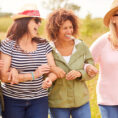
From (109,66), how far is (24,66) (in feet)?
3.18

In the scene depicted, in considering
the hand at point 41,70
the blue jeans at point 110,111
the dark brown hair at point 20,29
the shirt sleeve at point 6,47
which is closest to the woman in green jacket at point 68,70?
the hand at point 41,70

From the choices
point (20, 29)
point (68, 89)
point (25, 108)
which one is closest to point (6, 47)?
point (20, 29)

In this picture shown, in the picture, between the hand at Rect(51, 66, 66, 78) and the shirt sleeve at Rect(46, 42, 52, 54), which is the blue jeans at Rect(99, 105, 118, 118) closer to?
the hand at Rect(51, 66, 66, 78)

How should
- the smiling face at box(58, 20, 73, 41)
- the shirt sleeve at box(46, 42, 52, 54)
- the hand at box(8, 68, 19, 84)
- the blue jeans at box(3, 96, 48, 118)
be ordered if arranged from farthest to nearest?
the smiling face at box(58, 20, 73, 41) < the shirt sleeve at box(46, 42, 52, 54) < the blue jeans at box(3, 96, 48, 118) < the hand at box(8, 68, 19, 84)

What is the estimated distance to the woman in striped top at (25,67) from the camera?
296 centimetres

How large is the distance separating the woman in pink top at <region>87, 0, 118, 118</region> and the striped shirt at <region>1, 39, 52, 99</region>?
0.72 meters

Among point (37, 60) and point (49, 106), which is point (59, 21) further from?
point (49, 106)

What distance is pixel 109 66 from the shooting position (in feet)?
10.9

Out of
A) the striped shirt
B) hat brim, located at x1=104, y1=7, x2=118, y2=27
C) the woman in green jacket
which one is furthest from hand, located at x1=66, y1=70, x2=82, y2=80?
hat brim, located at x1=104, y1=7, x2=118, y2=27

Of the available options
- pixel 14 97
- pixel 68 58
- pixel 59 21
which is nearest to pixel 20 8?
pixel 59 21

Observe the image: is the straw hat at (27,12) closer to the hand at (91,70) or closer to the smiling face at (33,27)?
the smiling face at (33,27)

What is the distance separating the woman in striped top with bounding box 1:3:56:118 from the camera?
9.73 feet

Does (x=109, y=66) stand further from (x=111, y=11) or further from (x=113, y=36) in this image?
(x=111, y=11)

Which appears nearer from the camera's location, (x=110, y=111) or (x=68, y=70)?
(x=68, y=70)
